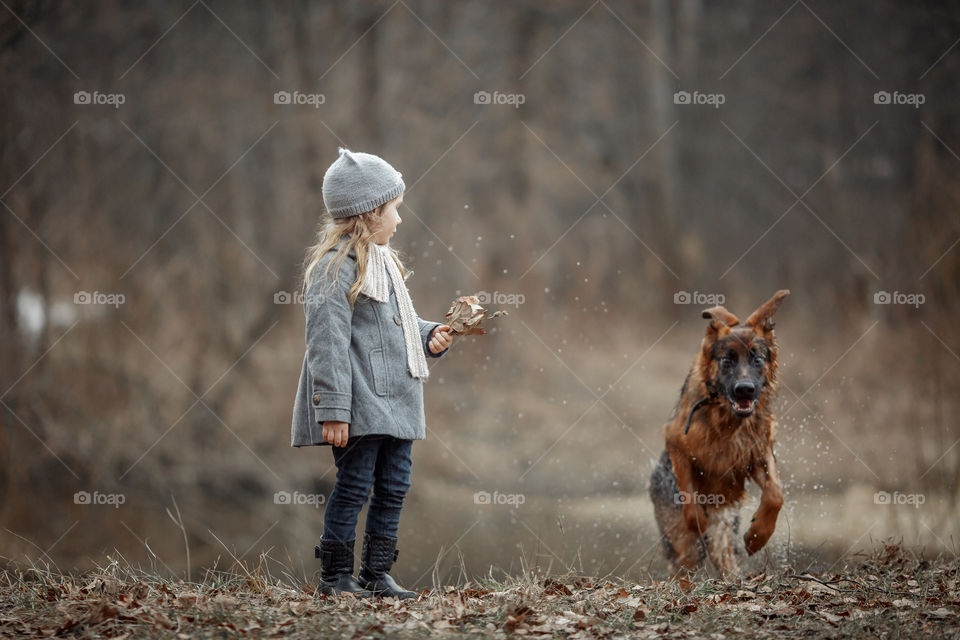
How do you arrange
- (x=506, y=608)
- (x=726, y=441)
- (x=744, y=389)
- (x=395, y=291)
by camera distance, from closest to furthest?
(x=506, y=608) → (x=395, y=291) → (x=744, y=389) → (x=726, y=441)

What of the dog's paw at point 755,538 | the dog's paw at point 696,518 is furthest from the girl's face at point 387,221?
the dog's paw at point 755,538

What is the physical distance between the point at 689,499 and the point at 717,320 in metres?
0.99

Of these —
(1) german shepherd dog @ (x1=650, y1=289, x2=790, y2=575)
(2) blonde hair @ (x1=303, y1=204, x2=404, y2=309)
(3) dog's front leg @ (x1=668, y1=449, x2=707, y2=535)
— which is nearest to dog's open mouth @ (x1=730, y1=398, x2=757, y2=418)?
(1) german shepherd dog @ (x1=650, y1=289, x2=790, y2=575)

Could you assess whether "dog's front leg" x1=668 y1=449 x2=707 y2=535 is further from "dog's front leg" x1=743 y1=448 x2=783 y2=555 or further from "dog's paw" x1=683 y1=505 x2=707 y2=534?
"dog's front leg" x1=743 y1=448 x2=783 y2=555

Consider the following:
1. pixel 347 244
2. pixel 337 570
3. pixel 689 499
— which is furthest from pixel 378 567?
pixel 689 499

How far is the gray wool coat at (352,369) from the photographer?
3410 mm

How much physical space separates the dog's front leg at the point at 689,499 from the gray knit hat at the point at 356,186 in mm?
2283

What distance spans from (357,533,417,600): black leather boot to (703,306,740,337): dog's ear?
2.08 m

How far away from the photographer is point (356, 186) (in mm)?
3645

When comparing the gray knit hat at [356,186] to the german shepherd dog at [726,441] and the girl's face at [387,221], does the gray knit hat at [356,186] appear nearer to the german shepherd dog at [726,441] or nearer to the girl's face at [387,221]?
the girl's face at [387,221]

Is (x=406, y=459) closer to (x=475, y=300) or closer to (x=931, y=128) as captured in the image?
(x=475, y=300)

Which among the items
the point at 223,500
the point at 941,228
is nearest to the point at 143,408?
the point at 223,500

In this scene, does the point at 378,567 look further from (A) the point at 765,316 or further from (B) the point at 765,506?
(A) the point at 765,316

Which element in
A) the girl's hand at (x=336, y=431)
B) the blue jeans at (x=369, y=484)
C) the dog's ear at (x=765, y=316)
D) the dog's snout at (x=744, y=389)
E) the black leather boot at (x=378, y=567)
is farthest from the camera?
the dog's ear at (x=765, y=316)
